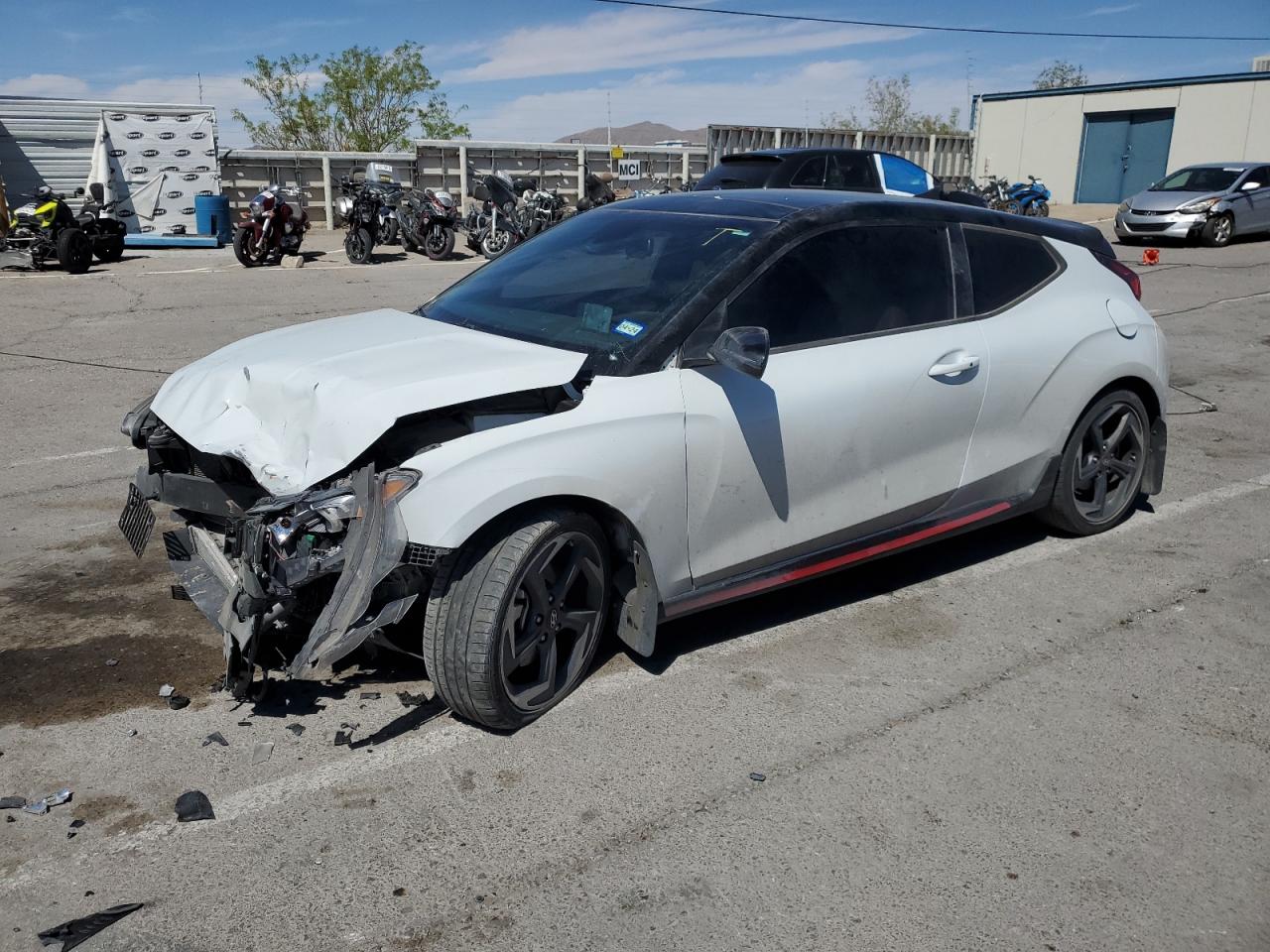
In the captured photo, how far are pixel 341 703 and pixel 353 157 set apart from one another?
23783 millimetres

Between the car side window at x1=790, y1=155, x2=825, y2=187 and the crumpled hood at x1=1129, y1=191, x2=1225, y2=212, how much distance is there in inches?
410

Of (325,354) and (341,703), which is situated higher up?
(325,354)

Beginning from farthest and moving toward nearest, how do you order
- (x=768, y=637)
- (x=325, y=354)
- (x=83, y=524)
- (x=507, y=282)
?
(x=83, y=524)
(x=507, y=282)
(x=768, y=637)
(x=325, y=354)

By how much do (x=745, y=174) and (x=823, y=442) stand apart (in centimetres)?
984

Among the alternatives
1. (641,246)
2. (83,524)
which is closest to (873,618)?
(641,246)

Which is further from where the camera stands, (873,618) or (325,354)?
(873,618)

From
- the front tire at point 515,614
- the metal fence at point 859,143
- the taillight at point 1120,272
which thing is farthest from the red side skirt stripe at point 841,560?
the metal fence at point 859,143

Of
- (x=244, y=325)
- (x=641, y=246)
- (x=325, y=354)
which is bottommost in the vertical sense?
(x=244, y=325)

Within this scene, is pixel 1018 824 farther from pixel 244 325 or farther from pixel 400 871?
pixel 244 325

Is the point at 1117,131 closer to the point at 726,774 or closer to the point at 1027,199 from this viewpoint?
the point at 1027,199

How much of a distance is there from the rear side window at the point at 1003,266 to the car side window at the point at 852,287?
0.60ft

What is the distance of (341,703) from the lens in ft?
12.3

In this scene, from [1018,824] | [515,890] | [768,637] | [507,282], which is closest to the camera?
[515,890]

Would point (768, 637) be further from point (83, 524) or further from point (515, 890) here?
point (83, 524)
